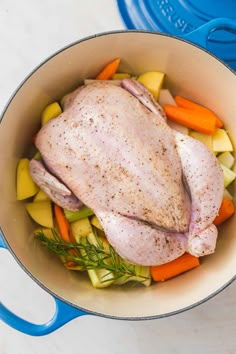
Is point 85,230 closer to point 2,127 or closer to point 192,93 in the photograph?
point 2,127

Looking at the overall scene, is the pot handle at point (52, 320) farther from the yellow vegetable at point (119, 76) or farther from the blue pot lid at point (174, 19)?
the blue pot lid at point (174, 19)

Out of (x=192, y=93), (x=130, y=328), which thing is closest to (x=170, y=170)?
(x=192, y=93)

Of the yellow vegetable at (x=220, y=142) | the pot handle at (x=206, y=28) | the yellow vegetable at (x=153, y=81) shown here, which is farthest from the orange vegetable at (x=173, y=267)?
the pot handle at (x=206, y=28)

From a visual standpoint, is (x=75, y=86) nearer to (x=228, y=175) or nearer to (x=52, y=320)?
(x=228, y=175)

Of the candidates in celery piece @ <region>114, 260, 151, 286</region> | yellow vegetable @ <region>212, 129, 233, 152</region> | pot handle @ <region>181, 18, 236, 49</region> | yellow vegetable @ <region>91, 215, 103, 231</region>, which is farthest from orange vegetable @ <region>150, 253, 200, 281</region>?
pot handle @ <region>181, 18, 236, 49</region>

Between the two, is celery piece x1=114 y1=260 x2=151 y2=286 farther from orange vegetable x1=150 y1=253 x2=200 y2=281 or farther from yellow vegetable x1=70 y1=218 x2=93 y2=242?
yellow vegetable x1=70 y1=218 x2=93 y2=242
